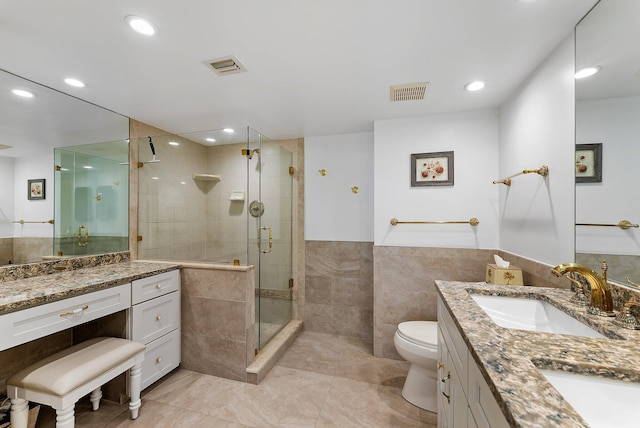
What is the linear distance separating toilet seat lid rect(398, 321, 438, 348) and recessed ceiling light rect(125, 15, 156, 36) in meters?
2.42

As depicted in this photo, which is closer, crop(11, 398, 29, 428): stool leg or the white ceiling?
the white ceiling

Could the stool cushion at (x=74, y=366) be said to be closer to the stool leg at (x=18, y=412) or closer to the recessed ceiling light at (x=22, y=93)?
the stool leg at (x=18, y=412)

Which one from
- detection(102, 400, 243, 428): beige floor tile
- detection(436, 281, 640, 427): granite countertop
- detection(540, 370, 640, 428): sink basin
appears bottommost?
detection(102, 400, 243, 428): beige floor tile

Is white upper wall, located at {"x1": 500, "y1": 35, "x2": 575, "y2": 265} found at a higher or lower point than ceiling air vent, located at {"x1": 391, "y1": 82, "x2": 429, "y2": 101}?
lower

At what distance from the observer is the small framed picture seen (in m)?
1.72

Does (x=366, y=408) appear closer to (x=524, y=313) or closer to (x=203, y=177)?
(x=524, y=313)

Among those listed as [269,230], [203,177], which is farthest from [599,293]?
[203,177]

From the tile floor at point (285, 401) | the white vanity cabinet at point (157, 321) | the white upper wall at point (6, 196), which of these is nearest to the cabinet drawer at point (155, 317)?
the white vanity cabinet at point (157, 321)

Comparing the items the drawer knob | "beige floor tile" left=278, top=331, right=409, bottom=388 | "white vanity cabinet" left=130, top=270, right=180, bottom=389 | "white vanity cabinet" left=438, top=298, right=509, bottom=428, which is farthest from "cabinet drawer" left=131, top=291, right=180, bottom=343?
"white vanity cabinet" left=438, top=298, right=509, bottom=428

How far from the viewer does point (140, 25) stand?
126 centimetres

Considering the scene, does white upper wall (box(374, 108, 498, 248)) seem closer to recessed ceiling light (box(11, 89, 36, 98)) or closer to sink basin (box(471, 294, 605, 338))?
sink basin (box(471, 294, 605, 338))

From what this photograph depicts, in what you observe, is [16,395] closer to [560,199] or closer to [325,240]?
[325,240]

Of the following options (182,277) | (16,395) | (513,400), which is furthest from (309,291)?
(513,400)

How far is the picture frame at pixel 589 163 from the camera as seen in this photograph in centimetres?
113
